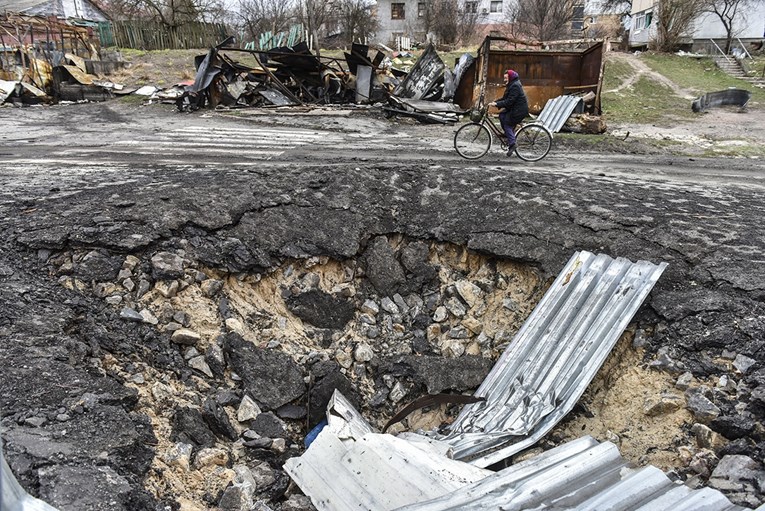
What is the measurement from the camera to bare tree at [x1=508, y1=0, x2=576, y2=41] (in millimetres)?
29875

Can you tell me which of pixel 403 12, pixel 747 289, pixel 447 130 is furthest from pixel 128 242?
pixel 403 12

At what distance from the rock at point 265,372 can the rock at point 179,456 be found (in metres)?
0.84

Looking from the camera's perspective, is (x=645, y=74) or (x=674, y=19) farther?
(x=674, y=19)

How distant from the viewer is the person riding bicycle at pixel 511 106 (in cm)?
812

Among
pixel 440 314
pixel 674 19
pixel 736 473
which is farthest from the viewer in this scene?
pixel 674 19

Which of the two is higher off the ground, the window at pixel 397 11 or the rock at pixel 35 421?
the window at pixel 397 11

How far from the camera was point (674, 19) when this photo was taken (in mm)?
25641

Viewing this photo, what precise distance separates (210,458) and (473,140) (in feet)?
21.6

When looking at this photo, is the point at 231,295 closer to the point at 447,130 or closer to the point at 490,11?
the point at 447,130

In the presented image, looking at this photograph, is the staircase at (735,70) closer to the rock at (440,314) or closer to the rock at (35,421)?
the rock at (440,314)

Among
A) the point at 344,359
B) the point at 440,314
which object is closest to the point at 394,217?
the point at 440,314

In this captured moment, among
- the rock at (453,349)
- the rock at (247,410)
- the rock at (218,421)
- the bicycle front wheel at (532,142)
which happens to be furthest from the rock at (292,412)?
the bicycle front wheel at (532,142)

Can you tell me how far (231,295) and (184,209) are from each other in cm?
109

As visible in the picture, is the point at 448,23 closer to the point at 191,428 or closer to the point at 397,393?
the point at 397,393
